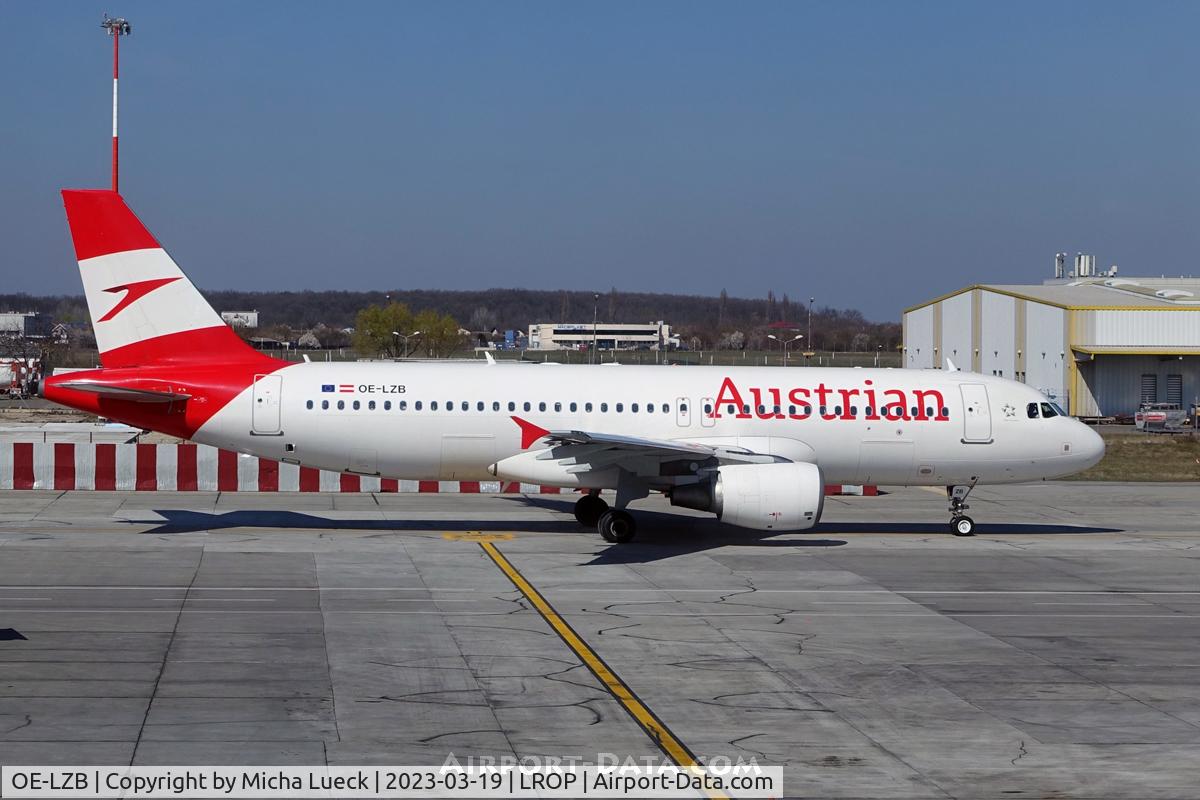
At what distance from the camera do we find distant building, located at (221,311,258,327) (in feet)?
546

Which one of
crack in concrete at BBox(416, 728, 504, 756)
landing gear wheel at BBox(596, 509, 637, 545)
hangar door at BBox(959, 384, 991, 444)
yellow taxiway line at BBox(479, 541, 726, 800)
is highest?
hangar door at BBox(959, 384, 991, 444)

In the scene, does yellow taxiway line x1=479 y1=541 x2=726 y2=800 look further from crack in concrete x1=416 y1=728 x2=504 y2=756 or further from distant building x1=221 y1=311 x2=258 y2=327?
distant building x1=221 y1=311 x2=258 y2=327

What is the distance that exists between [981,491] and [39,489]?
25.3 m

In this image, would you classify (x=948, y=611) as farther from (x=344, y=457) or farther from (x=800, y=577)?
(x=344, y=457)

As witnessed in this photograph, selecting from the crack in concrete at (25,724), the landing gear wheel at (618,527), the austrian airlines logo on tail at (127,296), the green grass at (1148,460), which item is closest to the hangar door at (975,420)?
the landing gear wheel at (618,527)

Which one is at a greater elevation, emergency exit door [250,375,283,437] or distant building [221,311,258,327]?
distant building [221,311,258,327]

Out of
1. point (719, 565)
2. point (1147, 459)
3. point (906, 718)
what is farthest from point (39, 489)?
point (1147, 459)

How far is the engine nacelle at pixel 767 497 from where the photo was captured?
78.9 feet

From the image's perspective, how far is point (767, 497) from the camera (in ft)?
78.9

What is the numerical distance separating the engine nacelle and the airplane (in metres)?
0.03

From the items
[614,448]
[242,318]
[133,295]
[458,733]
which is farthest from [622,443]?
[242,318]

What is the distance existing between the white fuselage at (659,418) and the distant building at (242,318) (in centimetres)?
13696

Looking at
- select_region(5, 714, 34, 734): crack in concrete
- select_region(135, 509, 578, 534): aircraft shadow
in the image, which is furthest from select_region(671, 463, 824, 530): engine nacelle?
select_region(5, 714, 34, 734): crack in concrete

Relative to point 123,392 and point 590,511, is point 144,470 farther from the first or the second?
point 590,511
